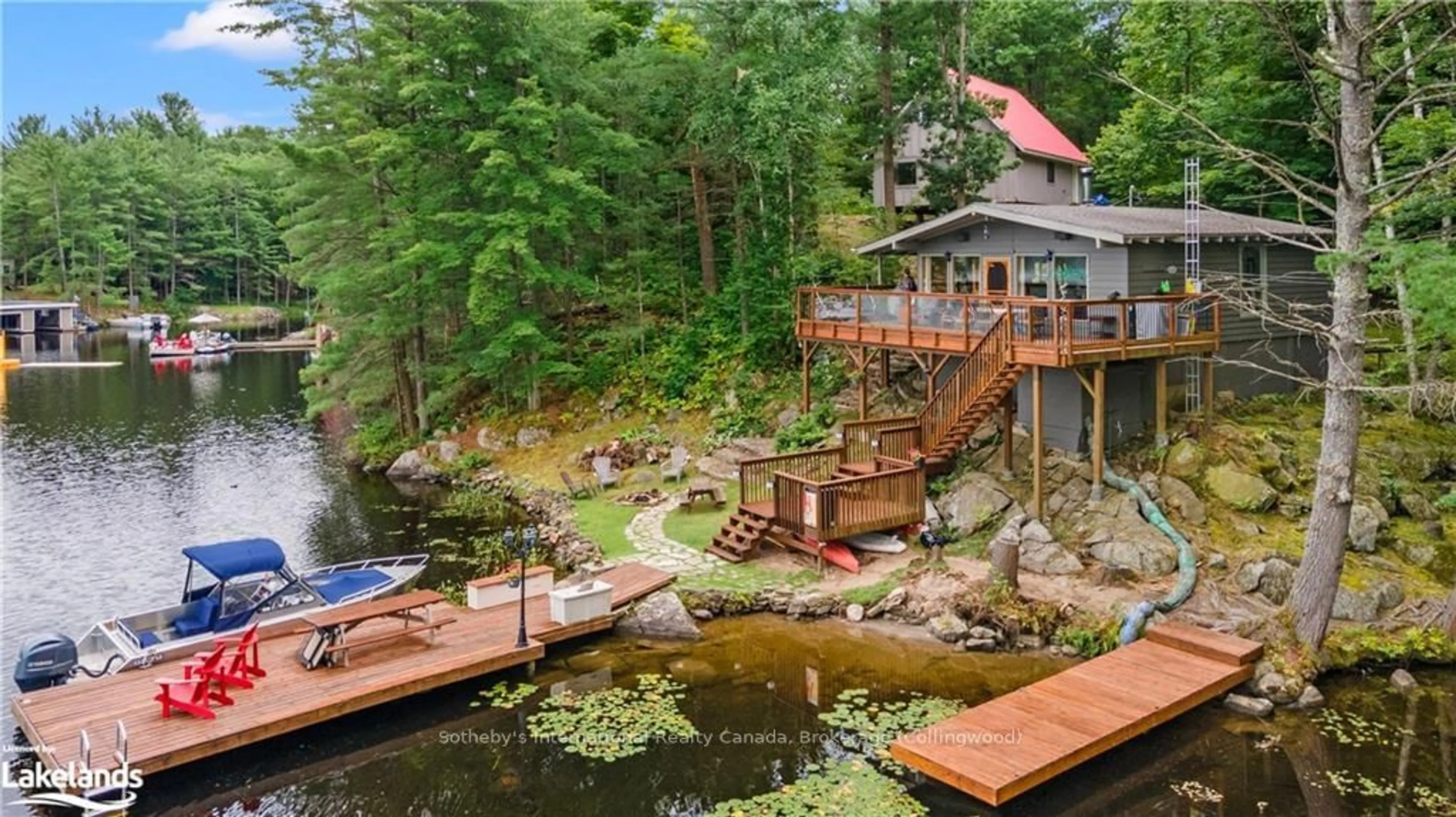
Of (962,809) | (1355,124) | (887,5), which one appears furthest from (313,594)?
(887,5)

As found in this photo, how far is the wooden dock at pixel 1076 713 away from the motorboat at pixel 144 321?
69.0 metres

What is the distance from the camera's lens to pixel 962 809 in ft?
31.1

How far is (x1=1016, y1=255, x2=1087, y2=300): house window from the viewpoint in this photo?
18578mm

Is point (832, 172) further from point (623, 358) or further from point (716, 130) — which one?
point (623, 358)

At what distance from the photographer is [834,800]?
31.7ft

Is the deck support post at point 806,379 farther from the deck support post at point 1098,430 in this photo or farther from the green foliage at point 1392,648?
the green foliage at point 1392,648

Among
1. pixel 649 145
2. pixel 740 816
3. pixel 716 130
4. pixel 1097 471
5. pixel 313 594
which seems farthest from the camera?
pixel 649 145

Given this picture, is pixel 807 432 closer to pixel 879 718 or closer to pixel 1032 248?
pixel 1032 248

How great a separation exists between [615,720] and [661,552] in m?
5.56

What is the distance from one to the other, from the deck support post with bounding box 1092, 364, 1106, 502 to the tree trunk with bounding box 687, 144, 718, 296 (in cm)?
1422

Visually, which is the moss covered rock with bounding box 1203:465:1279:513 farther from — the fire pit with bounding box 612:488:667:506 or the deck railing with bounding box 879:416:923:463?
the fire pit with bounding box 612:488:667:506

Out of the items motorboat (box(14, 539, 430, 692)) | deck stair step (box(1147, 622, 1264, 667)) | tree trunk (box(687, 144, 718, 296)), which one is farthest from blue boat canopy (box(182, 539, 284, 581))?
tree trunk (box(687, 144, 718, 296))

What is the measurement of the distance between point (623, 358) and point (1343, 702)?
19702 millimetres

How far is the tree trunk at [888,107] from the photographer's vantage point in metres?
26.4
